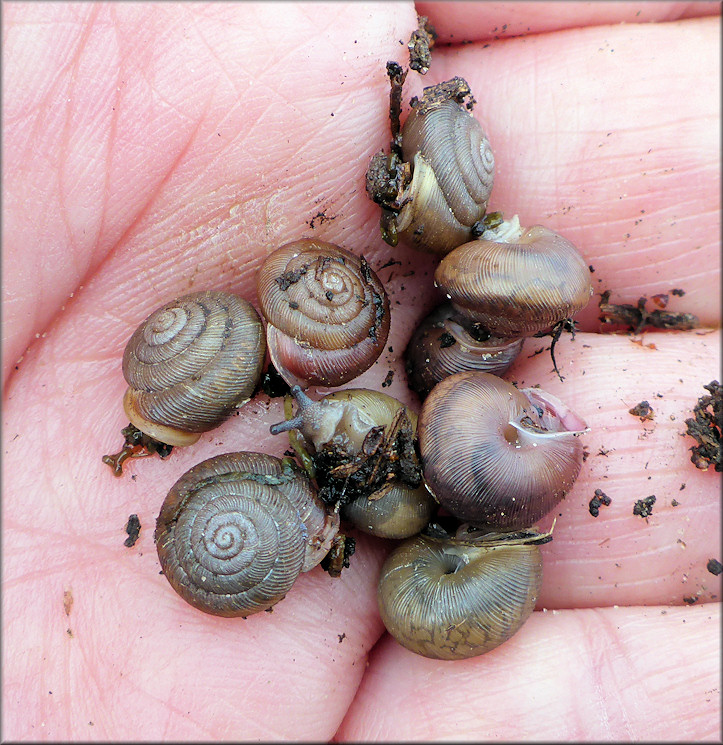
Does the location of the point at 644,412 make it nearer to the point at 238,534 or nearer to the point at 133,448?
the point at 238,534

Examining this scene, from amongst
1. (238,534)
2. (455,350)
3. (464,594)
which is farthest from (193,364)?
(464,594)

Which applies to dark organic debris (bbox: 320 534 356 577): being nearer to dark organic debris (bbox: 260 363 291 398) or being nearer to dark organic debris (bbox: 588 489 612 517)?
dark organic debris (bbox: 260 363 291 398)

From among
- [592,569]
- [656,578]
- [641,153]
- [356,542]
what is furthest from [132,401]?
[641,153]

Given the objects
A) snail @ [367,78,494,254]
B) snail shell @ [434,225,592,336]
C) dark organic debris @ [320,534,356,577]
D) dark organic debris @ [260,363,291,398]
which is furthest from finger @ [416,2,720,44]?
dark organic debris @ [320,534,356,577]

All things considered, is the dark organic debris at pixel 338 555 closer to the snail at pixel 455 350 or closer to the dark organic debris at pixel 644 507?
the snail at pixel 455 350

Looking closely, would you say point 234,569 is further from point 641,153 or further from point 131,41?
point 641,153

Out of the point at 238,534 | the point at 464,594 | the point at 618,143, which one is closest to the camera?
the point at 238,534
